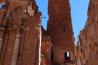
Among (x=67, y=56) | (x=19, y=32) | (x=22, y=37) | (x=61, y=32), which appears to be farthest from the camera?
(x=61, y=32)

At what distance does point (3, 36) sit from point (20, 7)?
8.67 ft

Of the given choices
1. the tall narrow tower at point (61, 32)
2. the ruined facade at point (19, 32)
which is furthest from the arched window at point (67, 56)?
the ruined facade at point (19, 32)

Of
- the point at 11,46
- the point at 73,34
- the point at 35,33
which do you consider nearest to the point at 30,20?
the point at 35,33

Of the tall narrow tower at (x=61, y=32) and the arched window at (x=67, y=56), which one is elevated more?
the tall narrow tower at (x=61, y=32)

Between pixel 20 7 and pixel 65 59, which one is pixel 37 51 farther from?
pixel 65 59

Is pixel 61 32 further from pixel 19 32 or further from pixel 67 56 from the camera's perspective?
pixel 19 32

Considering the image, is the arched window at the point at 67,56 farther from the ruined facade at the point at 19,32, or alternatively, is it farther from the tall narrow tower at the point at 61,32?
the ruined facade at the point at 19,32

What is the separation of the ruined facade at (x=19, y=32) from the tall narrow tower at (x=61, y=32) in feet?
23.6

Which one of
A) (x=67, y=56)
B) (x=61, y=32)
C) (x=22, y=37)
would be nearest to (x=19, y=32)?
(x=22, y=37)

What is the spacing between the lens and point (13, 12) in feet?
56.2

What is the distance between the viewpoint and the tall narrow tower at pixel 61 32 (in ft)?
78.1

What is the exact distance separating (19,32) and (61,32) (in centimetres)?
1059

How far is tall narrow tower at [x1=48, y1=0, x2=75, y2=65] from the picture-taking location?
23.8 metres

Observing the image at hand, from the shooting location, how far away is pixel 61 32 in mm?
25812
